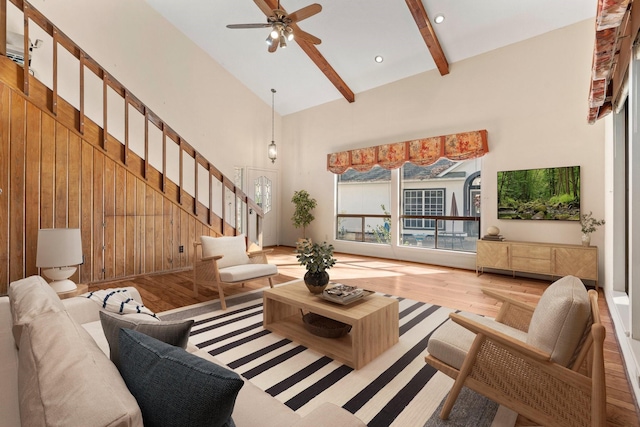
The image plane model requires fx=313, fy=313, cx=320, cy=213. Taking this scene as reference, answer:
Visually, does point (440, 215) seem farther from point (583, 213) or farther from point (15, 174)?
point (15, 174)

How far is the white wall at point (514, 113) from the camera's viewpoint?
14.5ft

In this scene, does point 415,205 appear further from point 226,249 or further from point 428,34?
point 226,249

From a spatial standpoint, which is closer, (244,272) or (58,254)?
(58,254)

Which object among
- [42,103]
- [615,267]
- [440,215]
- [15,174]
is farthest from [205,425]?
[440,215]

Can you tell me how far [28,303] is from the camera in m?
1.37

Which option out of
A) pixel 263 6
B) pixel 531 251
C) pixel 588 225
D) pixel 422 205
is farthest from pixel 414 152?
pixel 263 6

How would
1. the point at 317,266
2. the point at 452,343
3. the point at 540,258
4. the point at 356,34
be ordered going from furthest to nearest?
the point at 356,34 < the point at 540,258 < the point at 317,266 < the point at 452,343

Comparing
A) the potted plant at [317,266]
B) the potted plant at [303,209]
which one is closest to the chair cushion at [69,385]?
the potted plant at [317,266]

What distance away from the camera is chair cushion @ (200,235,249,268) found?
378cm

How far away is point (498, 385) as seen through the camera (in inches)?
61.6

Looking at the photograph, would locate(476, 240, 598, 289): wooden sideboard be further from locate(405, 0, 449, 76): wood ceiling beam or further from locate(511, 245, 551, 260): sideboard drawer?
locate(405, 0, 449, 76): wood ceiling beam

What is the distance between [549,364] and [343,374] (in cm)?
121

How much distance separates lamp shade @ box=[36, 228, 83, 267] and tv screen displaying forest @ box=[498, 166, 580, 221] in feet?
19.2

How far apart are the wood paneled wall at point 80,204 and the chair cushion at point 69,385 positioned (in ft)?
12.2
